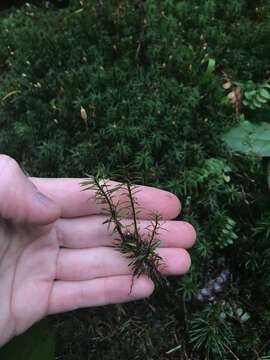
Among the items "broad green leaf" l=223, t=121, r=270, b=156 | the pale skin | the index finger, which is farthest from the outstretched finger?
"broad green leaf" l=223, t=121, r=270, b=156

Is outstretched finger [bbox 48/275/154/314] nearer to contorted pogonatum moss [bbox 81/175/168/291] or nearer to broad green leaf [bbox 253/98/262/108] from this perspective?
contorted pogonatum moss [bbox 81/175/168/291]

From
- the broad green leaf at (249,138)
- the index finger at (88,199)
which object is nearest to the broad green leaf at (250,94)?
the broad green leaf at (249,138)

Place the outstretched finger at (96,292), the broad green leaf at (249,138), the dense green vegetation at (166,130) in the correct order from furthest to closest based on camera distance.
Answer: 1. the broad green leaf at (249,138)
2. the dense green vegetation at (166,130)
3. the outstretched finger at (96,292)

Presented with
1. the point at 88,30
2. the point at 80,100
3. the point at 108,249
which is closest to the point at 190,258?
the point at 108,249

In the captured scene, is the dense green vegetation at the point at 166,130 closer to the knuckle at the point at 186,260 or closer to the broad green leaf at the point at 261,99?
the broad green leaf at the point at 261,99

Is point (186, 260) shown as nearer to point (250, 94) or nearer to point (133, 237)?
point (133, 237)

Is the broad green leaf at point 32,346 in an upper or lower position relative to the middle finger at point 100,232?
lower

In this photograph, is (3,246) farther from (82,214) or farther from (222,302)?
(222,302)

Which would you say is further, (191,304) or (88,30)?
(88,30)
